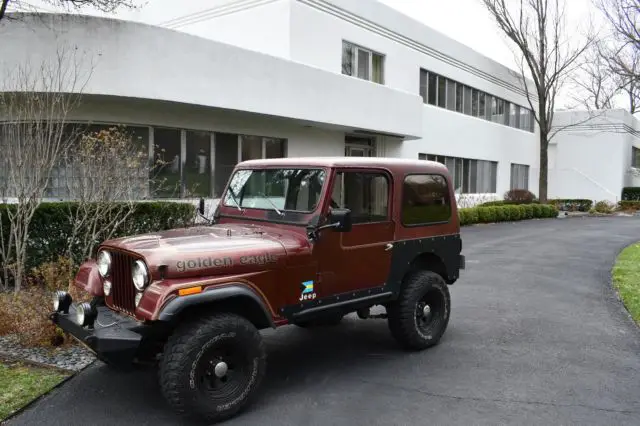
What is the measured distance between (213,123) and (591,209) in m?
25.1

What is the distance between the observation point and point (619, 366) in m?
5.06

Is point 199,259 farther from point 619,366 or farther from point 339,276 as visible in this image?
point 619,366

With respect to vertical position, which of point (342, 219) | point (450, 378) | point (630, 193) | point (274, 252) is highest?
point (630, 193)

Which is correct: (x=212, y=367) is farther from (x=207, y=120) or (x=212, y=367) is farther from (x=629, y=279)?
(x=207, y=120)

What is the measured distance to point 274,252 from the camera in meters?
4.14

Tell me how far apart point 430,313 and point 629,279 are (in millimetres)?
5605

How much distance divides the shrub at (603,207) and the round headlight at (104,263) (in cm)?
3078

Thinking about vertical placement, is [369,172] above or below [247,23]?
below

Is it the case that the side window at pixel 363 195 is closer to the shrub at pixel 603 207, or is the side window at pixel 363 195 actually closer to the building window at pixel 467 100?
the building window at pixel 467 100

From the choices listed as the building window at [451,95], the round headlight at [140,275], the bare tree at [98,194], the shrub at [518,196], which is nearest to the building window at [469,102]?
the building window at [451,95]

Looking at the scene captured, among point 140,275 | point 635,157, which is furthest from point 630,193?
point 140,275

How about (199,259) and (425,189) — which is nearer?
(199,259)

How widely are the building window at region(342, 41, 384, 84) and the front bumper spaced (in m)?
14.1

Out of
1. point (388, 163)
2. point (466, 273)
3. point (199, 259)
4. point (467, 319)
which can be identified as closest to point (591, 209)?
point (466, 273)
